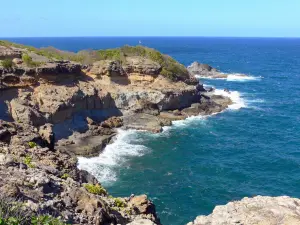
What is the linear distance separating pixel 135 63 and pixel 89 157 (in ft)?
102

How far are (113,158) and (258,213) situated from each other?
1539 inches

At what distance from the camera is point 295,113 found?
8231 centimetres

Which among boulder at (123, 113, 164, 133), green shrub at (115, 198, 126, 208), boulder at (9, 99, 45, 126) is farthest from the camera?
boulder at (123, 113, 164, 133)

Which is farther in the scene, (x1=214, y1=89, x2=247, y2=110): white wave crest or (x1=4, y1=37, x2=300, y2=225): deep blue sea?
(x1=214, y1=89, x2=247, y2=110): white wave crest

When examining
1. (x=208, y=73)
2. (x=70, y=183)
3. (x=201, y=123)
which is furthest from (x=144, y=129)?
(x=208, y=73)

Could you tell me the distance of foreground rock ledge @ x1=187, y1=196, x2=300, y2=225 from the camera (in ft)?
51.7

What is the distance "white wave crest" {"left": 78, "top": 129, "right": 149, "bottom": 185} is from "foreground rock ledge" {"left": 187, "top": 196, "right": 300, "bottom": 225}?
29774 mm

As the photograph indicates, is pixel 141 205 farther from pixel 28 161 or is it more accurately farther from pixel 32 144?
pixel 32 144

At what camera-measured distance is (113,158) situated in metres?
54.2

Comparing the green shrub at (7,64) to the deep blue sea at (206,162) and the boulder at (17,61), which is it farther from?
the deep blue sea at (206,162)

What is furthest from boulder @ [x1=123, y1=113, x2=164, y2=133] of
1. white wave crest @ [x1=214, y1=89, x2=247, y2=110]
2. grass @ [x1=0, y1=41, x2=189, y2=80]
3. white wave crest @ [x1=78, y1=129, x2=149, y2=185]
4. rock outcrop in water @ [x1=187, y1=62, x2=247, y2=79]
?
rock outcrop in water @ [x1=187, y1=62, x2=247, y2=79]

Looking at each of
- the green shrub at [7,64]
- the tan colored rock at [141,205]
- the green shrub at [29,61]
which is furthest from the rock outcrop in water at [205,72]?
the tan colored rock at [141,205]

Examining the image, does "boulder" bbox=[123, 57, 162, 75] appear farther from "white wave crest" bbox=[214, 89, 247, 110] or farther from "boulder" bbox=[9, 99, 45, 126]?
"boulder" bbox=[9, 99, 45, 126]

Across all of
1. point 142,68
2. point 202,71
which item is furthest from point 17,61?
point 202,71
